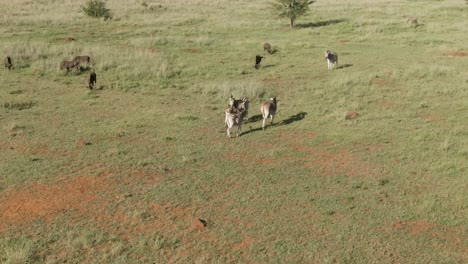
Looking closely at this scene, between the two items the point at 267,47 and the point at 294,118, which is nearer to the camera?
the point at 294,118

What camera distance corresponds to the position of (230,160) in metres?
13.7

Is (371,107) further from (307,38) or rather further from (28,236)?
(307,38)

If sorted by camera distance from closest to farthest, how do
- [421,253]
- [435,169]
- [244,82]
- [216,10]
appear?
[421,253]
[435,169]
[244,82]
[216,10]

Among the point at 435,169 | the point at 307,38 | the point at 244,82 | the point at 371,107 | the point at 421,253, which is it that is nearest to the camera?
the point at 421,253

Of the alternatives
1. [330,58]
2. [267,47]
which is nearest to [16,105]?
[330,58]

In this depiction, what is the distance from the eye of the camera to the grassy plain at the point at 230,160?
30.3ft

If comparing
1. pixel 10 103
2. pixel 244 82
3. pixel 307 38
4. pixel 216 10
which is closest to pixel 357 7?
pixel 216 10

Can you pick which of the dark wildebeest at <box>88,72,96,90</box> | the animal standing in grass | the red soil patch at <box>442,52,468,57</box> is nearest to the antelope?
the red soil patch at <box>442,52,468,57</box>

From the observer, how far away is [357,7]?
60.2 meters

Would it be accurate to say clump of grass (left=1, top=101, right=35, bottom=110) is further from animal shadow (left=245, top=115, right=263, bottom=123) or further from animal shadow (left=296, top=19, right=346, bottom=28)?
animal shadow (left=296, top=19, right=346, bottom=28)

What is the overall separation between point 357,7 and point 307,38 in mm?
24854

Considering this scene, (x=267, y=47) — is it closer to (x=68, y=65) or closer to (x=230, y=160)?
(x=68, y=65)

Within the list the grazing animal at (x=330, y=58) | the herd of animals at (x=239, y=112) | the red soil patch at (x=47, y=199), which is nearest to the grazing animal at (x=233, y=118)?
the herd of animals at (x=239, y=112)

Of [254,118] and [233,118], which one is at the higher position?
[233,118]
